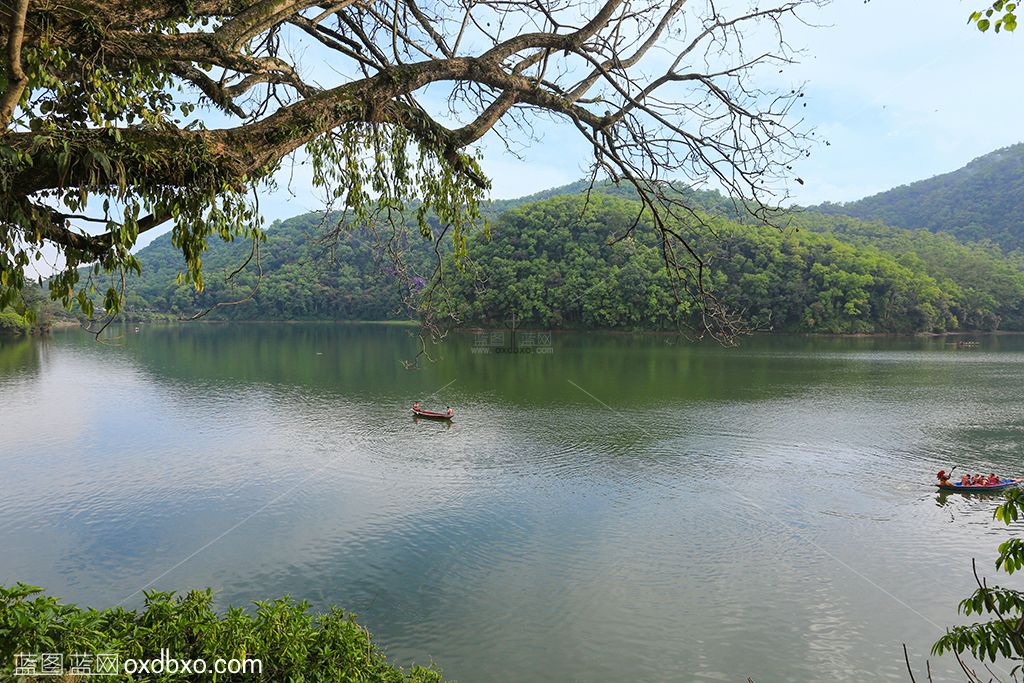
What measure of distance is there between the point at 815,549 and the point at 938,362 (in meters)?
34.3

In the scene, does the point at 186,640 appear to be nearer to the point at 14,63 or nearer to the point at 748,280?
the point at 14,63

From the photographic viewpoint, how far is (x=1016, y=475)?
1659 centimetres

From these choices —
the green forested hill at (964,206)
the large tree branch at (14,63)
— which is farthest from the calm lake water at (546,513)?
the green forested hill at (964,206)

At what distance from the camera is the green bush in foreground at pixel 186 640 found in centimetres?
320

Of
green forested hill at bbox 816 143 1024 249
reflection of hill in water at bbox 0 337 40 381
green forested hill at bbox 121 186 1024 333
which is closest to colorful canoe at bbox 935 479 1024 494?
green forested hill at bbox 121 186 1024 333

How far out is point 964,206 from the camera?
9531cm

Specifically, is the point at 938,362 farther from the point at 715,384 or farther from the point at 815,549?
the point at 815,549

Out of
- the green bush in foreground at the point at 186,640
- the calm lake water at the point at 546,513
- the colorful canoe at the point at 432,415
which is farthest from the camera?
the colorful canoe at the point at 432,415

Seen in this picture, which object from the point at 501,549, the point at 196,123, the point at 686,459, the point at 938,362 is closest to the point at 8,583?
the point at 501,549

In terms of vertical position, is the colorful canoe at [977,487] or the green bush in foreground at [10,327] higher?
the green bush in foreground at [10,327]

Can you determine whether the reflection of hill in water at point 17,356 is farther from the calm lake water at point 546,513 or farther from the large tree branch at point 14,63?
the large tree branch at point 14,63

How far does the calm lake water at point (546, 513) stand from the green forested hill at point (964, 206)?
73151 millimetres

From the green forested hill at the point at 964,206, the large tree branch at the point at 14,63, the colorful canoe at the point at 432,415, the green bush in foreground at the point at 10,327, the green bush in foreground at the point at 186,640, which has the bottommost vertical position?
the colorful canoe at the point at 432,415

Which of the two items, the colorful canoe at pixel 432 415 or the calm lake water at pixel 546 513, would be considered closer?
the calm lake water at pixel 546 513
